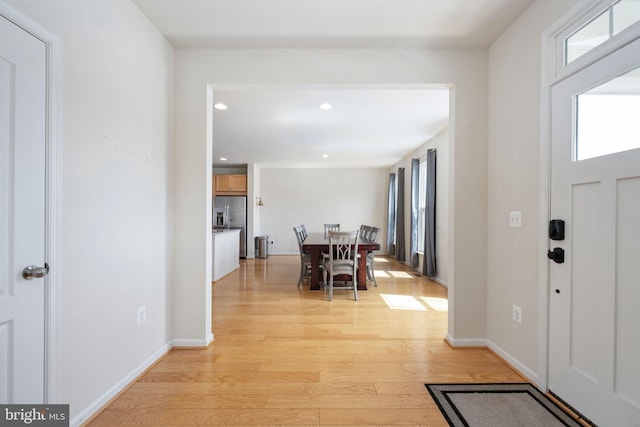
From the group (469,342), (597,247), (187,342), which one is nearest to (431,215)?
(469,342)

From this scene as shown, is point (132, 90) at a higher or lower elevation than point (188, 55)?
lower

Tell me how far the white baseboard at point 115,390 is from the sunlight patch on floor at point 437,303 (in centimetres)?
303

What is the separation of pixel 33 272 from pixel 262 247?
667 cm

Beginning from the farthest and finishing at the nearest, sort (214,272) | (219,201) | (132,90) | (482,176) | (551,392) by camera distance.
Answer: (219,201) < (214,272) < (482,176) < (132,90) < (551,392)

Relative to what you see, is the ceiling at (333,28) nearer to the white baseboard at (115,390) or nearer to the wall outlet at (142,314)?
the wall outlet at (142,314)

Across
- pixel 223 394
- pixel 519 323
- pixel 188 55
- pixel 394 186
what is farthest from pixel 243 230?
pixel 519 323

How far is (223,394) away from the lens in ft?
6.07

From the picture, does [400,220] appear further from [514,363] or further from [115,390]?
[115,390]

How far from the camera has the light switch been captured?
2158 millimetres

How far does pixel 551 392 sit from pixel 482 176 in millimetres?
1633

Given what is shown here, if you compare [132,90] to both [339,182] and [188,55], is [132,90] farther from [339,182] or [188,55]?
[339,182]

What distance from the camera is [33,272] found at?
131 cm

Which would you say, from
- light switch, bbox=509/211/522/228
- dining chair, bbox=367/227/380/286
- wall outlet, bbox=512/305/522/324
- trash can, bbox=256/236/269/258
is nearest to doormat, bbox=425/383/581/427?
wall outlet, bbox=512/305/522/324

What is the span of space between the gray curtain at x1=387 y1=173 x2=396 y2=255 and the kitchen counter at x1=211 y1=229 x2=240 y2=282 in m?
4.23
